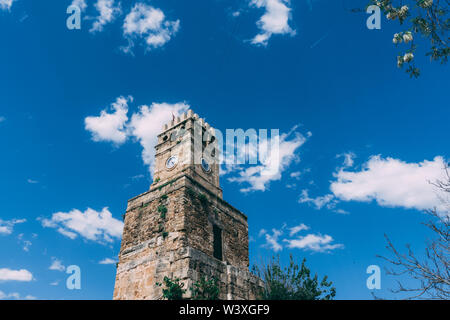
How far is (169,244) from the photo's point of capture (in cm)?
1352

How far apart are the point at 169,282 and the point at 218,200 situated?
5690 mm

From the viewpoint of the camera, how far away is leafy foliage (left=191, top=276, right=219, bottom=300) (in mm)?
12048

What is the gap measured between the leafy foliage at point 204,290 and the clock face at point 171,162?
25.5 feet

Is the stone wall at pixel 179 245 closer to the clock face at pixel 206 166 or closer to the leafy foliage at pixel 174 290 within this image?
the leafy foliage at pixel 174 290

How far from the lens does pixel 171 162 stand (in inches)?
742

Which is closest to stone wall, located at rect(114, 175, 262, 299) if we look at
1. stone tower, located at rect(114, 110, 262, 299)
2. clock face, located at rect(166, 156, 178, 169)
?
stone tower, located at rect(114, 110, 262, 299)

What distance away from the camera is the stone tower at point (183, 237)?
13102mm

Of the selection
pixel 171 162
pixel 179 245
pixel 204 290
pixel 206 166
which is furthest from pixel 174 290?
pixel 206 166

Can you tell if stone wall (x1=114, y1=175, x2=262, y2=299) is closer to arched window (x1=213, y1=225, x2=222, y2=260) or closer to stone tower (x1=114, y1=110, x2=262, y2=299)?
stone tower (x1=114, y1=110, x2=262, y2=299)
